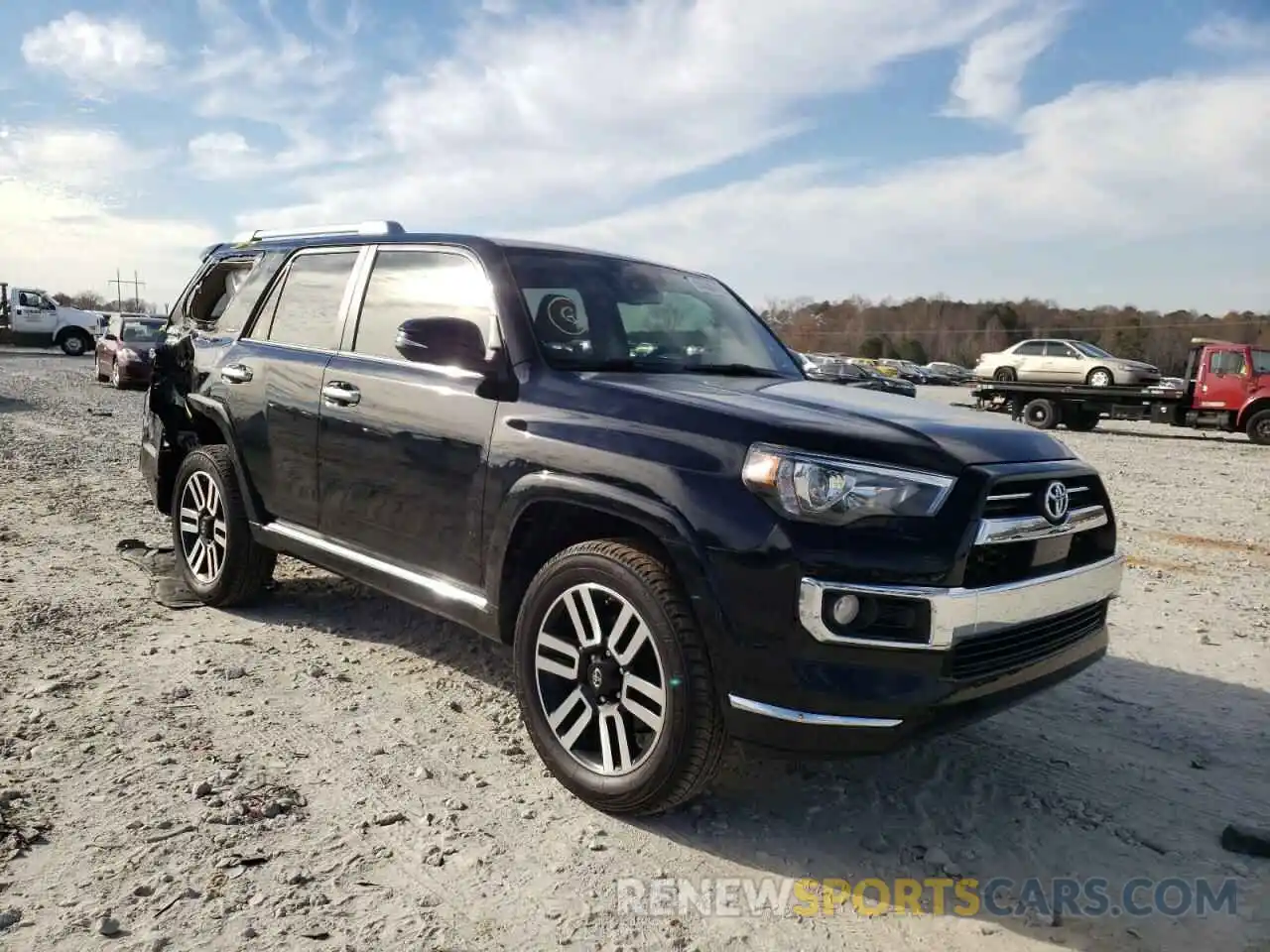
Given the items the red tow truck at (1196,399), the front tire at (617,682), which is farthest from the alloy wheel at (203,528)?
the red tow truck at (1196,399)

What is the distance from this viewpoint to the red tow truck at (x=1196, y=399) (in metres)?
20.0

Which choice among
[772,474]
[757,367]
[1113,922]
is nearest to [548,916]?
[772,474]

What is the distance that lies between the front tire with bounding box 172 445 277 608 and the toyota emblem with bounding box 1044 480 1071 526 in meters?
3.68

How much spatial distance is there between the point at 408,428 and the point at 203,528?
6.48ft

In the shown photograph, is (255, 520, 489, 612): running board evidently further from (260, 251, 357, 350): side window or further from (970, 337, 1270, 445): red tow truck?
(970, 337, 1270, 445): red tow truck

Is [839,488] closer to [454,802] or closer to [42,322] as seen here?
[454,802]

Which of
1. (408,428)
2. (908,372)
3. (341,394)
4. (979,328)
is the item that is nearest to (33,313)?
(341,394)

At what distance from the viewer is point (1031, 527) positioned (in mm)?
2861

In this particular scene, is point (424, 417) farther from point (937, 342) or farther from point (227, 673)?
point (937, 342)

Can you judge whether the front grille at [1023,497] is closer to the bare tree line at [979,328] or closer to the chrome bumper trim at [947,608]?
the chrome bumper trim at [947,608]

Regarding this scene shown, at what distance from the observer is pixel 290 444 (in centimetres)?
438

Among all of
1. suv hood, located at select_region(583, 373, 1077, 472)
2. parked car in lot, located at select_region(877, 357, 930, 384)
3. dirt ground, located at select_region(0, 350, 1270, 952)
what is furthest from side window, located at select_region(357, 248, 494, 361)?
parked car in lot, located at select_region(877, 357, 930, 384)

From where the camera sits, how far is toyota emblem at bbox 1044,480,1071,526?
9.59 ft

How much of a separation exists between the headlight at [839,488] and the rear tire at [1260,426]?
21104 millimetres
